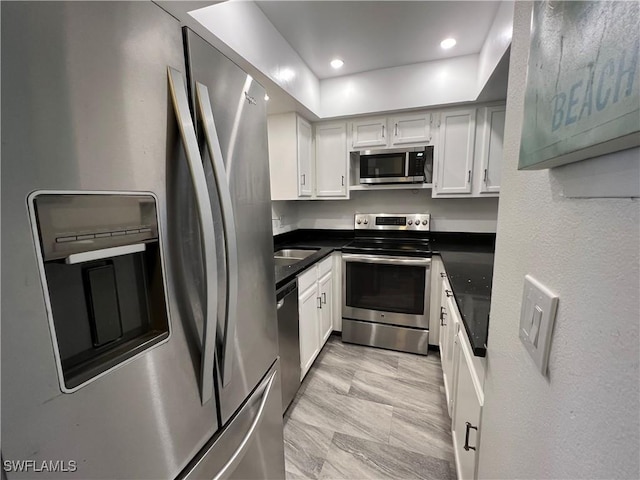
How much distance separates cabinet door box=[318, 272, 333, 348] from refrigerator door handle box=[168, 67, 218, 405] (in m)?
1.62

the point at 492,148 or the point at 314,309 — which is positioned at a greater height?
the point at 492,148

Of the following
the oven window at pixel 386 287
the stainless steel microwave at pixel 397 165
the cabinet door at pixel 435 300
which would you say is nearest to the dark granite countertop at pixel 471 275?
the cabinet door at pixel 435 300

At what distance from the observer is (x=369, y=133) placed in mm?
2689

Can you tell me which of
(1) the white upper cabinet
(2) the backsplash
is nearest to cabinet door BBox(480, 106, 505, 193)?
(2) the backsplash

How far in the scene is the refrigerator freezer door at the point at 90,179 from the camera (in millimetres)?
383

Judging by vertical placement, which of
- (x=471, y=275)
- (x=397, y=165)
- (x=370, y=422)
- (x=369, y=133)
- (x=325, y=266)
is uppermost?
(x=369, y=133)

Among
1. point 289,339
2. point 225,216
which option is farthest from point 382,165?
point 225,216

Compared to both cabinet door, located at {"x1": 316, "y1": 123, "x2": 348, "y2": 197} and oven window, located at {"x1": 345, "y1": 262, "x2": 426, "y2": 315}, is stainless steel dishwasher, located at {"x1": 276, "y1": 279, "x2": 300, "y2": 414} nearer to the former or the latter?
oven window, located at {"x1": 345, "y1": 262, "x2": 426, "y2": 315}

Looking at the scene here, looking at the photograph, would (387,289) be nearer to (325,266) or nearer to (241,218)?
(325,266)

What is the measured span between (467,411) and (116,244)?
1.31 metres

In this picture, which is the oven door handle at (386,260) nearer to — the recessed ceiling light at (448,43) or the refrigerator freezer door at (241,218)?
the refrigerator freezer door at (241,218)

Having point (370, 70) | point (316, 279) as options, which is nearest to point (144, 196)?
point (316, 279)

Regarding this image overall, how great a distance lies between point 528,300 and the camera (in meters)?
0.51

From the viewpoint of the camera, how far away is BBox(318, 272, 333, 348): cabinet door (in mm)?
2375
